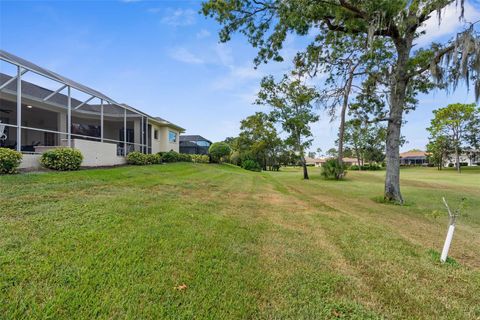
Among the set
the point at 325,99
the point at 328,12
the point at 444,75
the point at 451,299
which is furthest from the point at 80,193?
the point at 444,75

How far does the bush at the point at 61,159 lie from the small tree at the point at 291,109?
15.9 metres

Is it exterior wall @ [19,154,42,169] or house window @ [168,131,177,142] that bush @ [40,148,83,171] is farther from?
house window @ [168,131,177,142]

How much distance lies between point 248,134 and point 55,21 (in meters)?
30.3

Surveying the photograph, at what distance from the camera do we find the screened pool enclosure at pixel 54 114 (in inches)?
396

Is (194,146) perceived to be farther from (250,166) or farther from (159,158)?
(159,158)

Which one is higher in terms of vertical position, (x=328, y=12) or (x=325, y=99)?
(x=328, y=12)

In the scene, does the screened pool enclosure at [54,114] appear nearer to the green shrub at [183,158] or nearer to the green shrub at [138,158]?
the green shrub at [138,158]

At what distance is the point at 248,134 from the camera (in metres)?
38.3

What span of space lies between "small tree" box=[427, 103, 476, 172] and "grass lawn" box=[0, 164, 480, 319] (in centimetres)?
4500

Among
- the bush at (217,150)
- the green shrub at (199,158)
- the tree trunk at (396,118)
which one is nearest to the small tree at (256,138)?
the bush at (217,150)

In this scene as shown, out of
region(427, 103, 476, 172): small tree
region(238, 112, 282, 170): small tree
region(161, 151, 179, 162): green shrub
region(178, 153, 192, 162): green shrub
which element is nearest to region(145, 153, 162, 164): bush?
region(161, 151, 179, 162): green shrub

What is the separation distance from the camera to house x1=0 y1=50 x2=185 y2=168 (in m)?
9.34

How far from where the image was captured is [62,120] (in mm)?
15016

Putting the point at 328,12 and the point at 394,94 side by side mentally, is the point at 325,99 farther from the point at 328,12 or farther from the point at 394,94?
the point at 328,12
